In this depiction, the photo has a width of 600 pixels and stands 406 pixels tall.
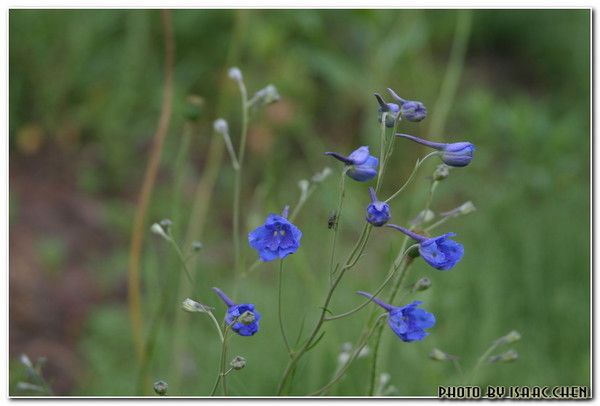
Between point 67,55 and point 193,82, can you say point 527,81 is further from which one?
point 67,55

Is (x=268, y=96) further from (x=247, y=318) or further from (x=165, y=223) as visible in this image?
(x=247, y=318)

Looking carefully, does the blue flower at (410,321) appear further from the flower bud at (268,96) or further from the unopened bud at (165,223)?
the flower bud at (268,96)

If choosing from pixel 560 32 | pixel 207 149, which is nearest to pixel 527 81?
pixel 560 32

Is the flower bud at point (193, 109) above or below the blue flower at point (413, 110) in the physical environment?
below

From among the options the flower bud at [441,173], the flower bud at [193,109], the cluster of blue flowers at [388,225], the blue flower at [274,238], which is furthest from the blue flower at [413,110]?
the flower bud at [193,109]

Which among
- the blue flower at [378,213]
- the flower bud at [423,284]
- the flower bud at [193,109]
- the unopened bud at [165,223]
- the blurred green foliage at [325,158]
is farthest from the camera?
the blurred green foliage at [325,158]

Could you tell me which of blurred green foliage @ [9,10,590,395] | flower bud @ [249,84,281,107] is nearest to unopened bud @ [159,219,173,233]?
flower bud @ [249,84,281,107]

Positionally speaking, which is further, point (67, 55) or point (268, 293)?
point (67, 55)
